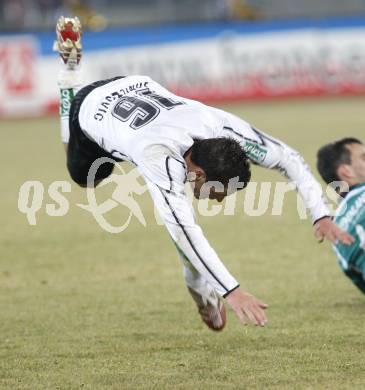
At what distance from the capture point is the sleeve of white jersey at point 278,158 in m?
6.04

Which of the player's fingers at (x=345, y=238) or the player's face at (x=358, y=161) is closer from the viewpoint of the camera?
the player's fingers at (x=345, y=238)

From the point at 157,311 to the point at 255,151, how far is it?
175 centimetres

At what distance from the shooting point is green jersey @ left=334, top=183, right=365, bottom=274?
274 inches

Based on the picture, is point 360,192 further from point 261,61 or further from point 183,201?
point 261,61

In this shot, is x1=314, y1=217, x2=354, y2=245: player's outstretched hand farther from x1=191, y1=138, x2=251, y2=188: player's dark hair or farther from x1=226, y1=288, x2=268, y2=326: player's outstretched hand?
x1=226, y1=288, x2=268, y2=326: player's outstretched hand

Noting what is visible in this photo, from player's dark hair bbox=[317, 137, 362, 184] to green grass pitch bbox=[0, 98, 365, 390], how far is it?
91cm

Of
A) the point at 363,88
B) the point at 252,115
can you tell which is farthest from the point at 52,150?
the point at 363,88

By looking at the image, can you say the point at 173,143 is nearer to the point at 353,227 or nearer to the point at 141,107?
the point at 141,107

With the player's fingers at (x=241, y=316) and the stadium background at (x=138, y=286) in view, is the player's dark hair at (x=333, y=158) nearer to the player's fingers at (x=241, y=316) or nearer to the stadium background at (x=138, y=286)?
the stadium background at (x=138, y=286)

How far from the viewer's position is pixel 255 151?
6105mm

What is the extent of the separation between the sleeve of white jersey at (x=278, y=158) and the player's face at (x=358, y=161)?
1.13m

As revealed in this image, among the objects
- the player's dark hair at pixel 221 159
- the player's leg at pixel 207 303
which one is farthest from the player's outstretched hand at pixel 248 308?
the player's leg at pixel 207 303

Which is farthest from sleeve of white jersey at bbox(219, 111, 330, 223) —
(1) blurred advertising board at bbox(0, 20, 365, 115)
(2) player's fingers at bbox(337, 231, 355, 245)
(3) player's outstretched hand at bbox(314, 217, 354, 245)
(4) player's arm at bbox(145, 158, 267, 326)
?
(1) blurred advertising board at bbox(0, 20, 365, 115)

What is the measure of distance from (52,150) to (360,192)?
470 inches
